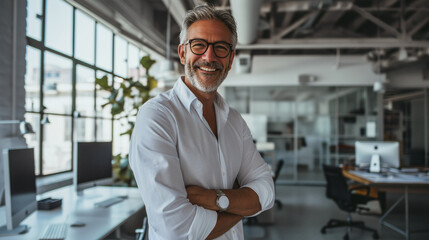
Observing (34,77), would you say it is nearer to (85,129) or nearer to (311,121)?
(85,129)

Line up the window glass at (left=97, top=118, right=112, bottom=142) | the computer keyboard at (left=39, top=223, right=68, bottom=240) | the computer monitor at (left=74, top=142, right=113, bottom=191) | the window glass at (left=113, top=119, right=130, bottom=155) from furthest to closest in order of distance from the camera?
1. the window glass at (left=113, top=119, right=130, bottom=155)
2. the window glass at (left=97, top=118, right=112, bottom=142)
3. the computer monitor at (left=74, top=142, right=113, bottom=191)
4. the computer keyboard at (left=39, top=223, right=68, bottom=240)

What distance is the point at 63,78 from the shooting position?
458cm

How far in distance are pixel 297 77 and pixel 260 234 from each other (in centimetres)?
555

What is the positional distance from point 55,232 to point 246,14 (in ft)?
11.9

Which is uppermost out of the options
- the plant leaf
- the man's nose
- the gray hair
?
the plant leaf

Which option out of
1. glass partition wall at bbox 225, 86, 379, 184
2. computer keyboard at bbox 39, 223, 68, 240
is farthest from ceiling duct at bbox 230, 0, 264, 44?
glass partition wall at bbox 225, 86, 379, 184

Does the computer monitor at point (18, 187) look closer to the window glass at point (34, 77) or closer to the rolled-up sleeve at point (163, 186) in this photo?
the rolled-up sleeve at point (163, 186)

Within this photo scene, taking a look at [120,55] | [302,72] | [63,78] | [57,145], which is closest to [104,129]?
[57,145]

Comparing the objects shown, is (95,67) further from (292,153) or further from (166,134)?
(292,153)

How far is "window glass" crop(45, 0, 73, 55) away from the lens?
4098 mm

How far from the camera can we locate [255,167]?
1.45 meters

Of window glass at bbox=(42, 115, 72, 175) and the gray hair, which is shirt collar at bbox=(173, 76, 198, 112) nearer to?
the gray hair

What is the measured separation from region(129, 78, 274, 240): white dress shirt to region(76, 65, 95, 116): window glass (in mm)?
4103

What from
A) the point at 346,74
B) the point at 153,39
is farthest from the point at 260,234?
the point at 346,74
